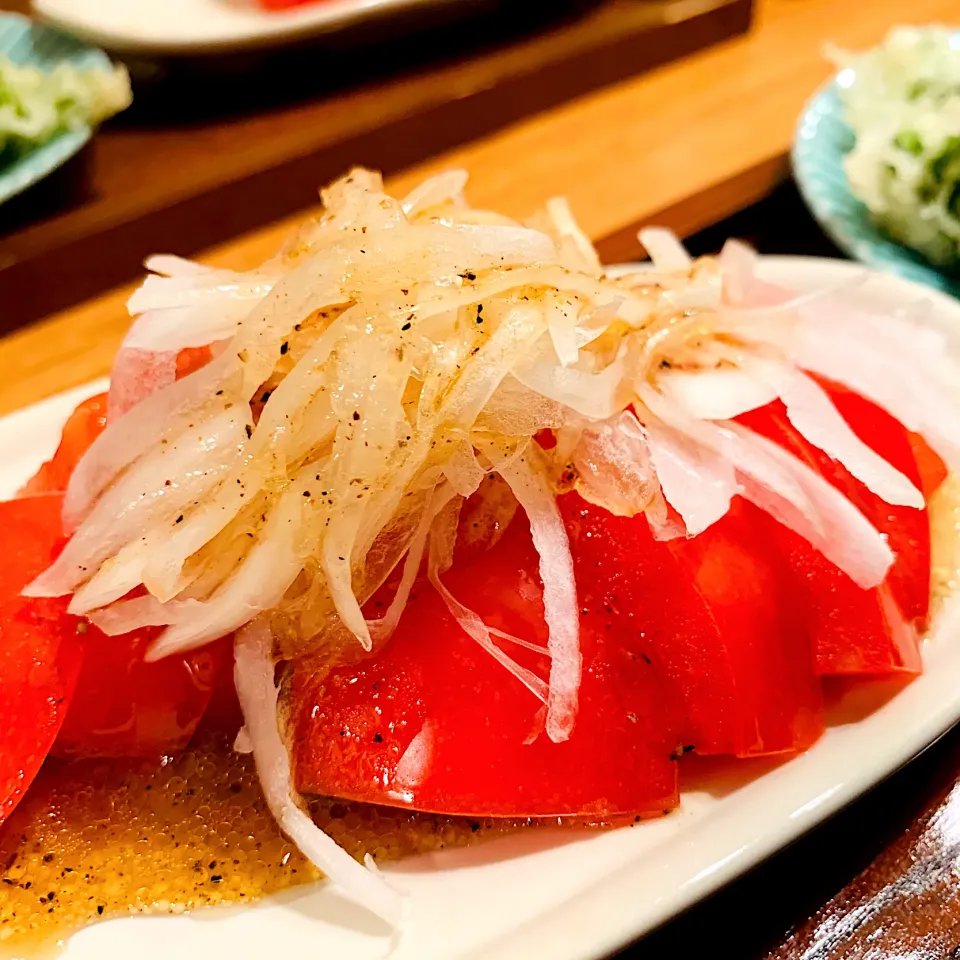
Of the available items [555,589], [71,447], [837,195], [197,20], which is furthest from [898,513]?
[197,20]

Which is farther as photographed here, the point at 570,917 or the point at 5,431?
the point at 5,431

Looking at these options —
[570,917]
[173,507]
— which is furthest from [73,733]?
[570,917]

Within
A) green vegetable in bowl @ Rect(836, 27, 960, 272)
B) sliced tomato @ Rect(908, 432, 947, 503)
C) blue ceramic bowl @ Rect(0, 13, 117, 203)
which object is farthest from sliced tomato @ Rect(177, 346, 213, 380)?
green vegetable in bowl @ Rect(836, 27, 960, 272)

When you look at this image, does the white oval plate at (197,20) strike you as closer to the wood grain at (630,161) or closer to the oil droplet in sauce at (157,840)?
the wood grain at (630,161)

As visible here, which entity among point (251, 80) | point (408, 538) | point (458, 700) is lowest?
point (458, 700)

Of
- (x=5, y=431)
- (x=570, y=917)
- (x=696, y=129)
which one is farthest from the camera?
(x=696, y=129)

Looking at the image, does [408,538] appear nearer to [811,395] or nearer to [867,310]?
[811,395]

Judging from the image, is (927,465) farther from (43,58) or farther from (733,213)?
(43,58)
